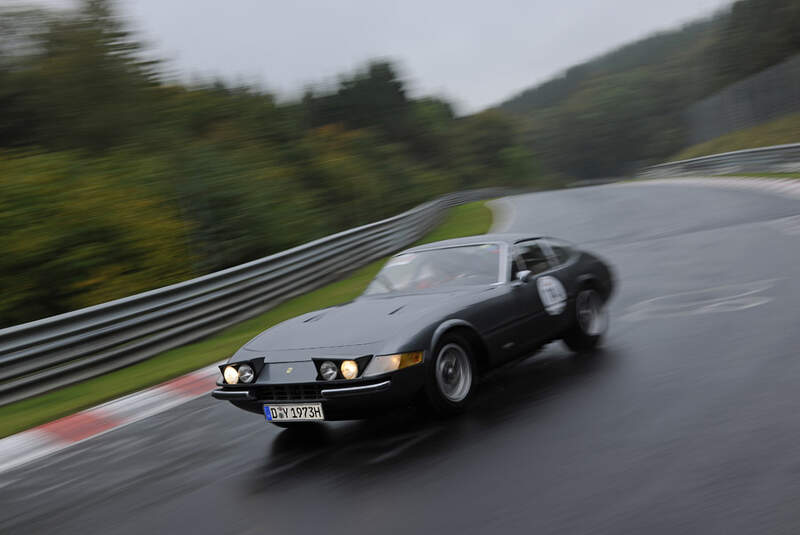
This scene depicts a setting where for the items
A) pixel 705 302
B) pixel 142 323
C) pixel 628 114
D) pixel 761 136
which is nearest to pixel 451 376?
pixel 705 302

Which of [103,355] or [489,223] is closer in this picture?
[103,355]

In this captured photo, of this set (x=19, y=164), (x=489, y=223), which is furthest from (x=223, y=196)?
(x=489, y=223)

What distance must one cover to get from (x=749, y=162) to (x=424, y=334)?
96.6 feet

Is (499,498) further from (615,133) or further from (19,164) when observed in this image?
(615,133)

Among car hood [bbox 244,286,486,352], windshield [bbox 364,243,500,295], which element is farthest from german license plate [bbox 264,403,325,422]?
windshield [bbox 364,243,500,295]

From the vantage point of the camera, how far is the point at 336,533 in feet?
13.0

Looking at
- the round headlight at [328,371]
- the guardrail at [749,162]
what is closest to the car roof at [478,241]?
the round headlight at [328,371]

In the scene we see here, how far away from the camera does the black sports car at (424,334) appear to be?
5332 millimetres

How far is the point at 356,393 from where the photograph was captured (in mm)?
5223

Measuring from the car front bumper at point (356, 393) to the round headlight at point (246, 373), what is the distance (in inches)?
6.6

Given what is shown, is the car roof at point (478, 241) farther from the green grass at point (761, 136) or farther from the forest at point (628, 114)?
the forest at point (628, 114)

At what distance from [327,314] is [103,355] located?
15.4 feet

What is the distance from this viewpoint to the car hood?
5613 millimetres

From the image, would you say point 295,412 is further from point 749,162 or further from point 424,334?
point 749,162
